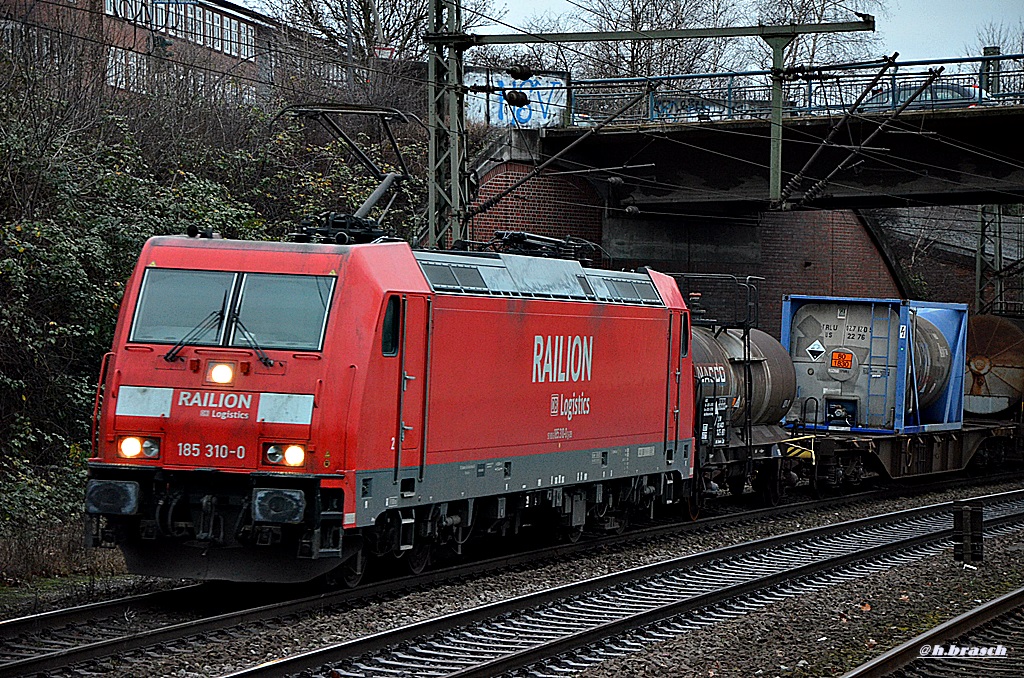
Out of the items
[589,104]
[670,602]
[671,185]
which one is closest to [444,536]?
[670,602]

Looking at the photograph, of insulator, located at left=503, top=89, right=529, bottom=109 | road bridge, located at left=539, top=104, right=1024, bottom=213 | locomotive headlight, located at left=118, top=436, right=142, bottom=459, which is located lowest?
locomotive headlight, located at left=118, top=436, right=142, bottom=459

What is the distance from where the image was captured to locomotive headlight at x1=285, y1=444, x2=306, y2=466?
444 inches

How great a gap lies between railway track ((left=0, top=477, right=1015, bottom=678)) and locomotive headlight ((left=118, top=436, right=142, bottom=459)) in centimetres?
120

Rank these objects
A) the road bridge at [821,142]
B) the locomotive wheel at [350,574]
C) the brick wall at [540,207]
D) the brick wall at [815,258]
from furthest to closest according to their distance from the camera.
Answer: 1. the brick wall at [815,258]
2. the brick wall at [540,207]
3. the road bridge at [821,142]
4. the locomotive wheel at [350,574]

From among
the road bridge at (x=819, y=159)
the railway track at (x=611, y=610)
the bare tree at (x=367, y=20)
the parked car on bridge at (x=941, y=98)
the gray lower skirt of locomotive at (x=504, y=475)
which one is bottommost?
the railway track at (x=611, y=610)

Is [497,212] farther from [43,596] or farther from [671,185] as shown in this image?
[43,596]

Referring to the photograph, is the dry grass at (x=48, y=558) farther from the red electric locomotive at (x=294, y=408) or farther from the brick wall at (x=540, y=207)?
the brick wall at (x=540, y=207)

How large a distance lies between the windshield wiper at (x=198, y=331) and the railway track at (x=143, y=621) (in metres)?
2.06

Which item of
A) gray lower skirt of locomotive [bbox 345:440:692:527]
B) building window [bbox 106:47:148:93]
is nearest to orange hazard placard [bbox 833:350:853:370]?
gray lower skirt of locomotive [bbox 345:440:692:527]

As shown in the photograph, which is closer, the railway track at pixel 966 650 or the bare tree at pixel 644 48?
the railway track at pixel 966 650

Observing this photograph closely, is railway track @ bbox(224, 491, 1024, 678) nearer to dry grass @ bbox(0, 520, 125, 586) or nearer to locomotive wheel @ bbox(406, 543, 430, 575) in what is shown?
locomotive wheel @ bbox(406, 543, 430, 575)

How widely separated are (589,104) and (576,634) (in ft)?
87.9

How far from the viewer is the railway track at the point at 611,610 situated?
990 centimetres

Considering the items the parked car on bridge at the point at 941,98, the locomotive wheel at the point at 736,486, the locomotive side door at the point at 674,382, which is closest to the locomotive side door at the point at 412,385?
the locomotive side door at the point at 674,382
